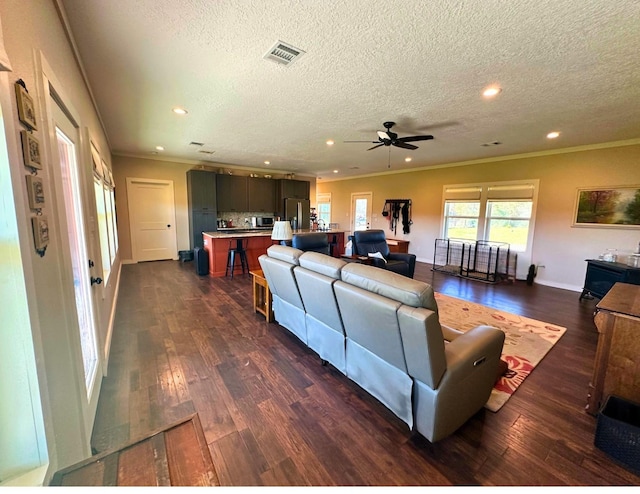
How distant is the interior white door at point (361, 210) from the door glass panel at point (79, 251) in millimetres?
7926

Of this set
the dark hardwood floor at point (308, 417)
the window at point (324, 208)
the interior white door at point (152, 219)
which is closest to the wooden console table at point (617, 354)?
the dark hardwood floor at point (308, 417)

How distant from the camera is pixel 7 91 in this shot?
88 centimetres

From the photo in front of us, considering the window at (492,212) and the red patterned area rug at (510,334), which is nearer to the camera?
the red patterned area rug at (510,334)

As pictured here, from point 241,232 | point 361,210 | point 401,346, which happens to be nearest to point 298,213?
point 241,232

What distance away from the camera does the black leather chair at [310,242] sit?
173 inches

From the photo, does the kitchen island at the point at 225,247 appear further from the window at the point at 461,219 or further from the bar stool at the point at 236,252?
the window at the point at 461,219

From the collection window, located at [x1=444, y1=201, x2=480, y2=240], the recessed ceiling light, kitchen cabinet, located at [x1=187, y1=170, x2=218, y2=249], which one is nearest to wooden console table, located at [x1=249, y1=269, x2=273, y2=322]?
the recessed ceiling light

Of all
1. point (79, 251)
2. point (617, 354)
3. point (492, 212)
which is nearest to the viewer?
point (617, 354)

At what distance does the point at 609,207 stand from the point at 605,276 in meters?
1.37

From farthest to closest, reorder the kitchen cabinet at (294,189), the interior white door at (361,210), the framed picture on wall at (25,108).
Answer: the interior white door at (361,210) → the kitchen cabinet at (294,189) → the framed picture on wall at (25,108)

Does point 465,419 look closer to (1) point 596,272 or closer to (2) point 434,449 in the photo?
(2) point 434,449

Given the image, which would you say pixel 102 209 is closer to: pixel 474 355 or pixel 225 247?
pixel 225 247

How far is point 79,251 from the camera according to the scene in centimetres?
201

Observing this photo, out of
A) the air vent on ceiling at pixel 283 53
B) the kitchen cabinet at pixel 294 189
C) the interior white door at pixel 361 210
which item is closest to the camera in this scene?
the air vent on ceiling at pixel 283 53
